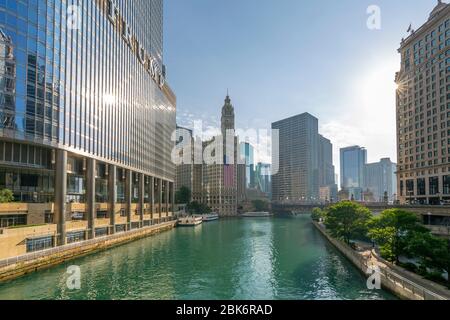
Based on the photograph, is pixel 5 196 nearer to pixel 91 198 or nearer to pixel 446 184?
pixel 91 198

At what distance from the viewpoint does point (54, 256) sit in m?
49.1

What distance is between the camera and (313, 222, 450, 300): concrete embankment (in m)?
27.0

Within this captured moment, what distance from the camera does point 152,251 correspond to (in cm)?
6631

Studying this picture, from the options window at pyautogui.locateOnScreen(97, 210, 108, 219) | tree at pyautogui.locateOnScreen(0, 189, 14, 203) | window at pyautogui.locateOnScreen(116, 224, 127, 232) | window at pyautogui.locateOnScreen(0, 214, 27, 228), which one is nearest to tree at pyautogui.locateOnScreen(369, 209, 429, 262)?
window at pyautogui.locateOnScreen(0, 214, 27, 228)

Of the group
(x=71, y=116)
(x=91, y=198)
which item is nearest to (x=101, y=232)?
(x=91, y=198)

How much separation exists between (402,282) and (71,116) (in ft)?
204

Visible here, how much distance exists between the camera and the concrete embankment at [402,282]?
27.0 metres

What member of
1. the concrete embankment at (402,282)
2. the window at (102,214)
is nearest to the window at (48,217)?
the window at (102,214)

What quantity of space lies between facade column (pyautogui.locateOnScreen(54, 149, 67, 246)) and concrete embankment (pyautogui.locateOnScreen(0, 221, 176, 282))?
2.45 meters

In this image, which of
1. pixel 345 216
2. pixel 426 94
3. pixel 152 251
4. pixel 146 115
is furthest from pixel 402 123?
pixel 152 251

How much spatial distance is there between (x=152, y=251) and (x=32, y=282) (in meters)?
29.4

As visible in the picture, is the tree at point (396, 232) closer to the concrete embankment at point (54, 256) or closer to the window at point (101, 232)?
the concrete embankment at point (54, 256)

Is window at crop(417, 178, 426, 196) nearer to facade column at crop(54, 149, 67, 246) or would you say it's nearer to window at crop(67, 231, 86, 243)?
window at crop(67, 231, 86, 243)

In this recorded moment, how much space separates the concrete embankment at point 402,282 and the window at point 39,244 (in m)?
49.3
